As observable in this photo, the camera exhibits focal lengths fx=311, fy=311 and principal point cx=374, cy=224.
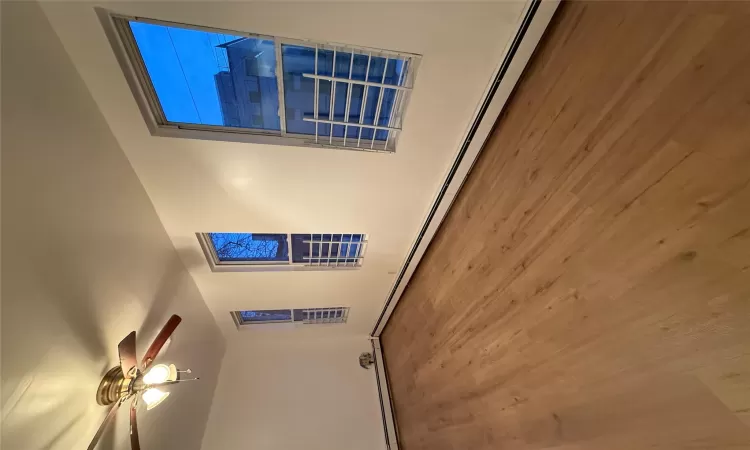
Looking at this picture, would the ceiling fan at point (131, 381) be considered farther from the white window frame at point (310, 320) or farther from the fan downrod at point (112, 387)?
the white window frame at point (310, 320)

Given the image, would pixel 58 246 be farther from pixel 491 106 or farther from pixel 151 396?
pixel 491 106

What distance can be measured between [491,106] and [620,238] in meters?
0.72

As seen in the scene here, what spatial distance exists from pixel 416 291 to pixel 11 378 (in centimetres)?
200

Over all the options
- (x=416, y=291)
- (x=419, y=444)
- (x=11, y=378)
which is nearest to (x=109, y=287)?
(x=11, y=378)

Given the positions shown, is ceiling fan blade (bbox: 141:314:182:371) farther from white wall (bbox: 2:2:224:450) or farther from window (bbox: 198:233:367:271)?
window (bbox: 198:233:367:271)

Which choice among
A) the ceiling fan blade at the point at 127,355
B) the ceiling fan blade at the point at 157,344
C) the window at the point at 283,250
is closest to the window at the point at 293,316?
the window at the point at 283,250

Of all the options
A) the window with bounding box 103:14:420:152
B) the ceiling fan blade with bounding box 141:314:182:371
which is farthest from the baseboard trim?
the ceiling fan blade with bounding box 141:314:182:371

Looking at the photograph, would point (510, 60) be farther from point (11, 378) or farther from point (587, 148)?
point (11, 378)

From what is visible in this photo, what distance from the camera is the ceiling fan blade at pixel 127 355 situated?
1.22 meters

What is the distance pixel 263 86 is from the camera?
129cm

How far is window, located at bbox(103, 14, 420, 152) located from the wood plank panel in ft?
1.77

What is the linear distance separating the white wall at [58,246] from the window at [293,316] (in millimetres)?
1390

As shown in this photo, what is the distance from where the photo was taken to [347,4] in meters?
1.01

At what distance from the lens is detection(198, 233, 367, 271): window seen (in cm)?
207
